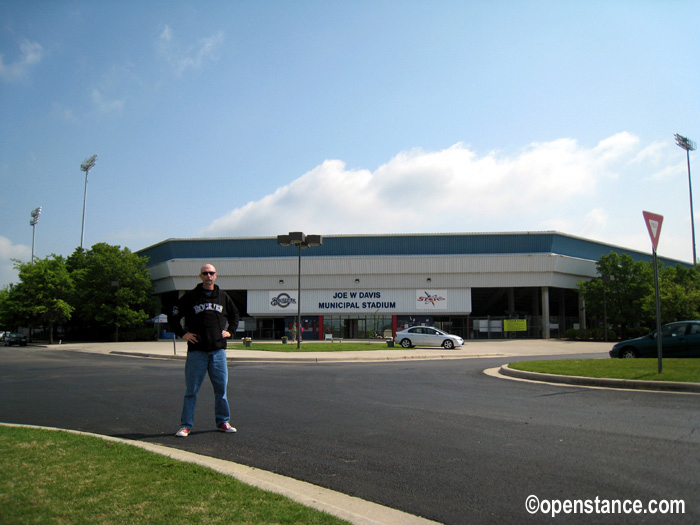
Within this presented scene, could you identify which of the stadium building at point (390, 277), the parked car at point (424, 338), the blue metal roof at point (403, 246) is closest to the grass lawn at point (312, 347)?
the parked car at point (424, 338)

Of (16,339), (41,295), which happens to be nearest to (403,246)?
(41,295)

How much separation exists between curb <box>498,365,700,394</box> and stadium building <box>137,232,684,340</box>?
3833 cm

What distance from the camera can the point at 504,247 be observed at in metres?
51.9

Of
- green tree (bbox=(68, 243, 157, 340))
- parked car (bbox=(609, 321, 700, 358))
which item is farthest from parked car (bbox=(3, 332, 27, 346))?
parked car (bbox=(609, 321, 700, 358))

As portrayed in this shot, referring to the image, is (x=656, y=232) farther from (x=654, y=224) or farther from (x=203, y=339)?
(x=203, y=339)

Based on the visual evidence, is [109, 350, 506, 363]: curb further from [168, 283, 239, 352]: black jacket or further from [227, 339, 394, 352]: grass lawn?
[168, 283, 239, 352]: black jacket

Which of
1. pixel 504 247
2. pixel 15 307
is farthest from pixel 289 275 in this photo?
pixel 15 307

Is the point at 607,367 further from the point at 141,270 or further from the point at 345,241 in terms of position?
the point at 141,270

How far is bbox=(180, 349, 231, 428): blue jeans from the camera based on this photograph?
6.59m

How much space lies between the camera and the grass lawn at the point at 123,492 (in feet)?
12.1

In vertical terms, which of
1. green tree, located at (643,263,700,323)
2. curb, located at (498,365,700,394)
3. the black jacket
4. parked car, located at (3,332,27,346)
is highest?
green tree, located at (643,263,700,323)

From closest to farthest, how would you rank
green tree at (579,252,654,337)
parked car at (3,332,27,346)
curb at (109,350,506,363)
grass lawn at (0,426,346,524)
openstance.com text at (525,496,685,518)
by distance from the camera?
grass lawn at (0,426,346,524), openstance.com text at (525,496,685,518), curb at (109,350,506,363), green tree at (579,252,654,337), parked car at (3,332,27,346)

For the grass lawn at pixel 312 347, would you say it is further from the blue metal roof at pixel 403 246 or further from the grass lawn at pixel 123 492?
the blue metal roof at pixel 403 246

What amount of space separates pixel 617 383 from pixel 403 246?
139 ft
